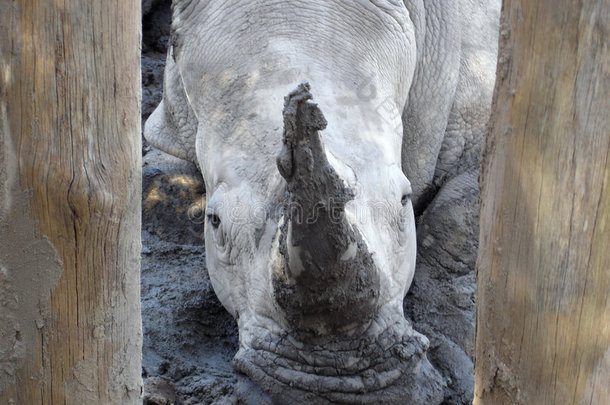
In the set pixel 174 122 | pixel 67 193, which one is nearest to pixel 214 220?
pixel 67 193

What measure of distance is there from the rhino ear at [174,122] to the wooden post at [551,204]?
2845 mm

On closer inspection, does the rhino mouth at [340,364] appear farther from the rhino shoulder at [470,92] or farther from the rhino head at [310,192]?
the rhino shoulder at [470,92]

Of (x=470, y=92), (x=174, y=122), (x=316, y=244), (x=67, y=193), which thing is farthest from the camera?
(x=174, y=122)

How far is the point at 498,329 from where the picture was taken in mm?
2395

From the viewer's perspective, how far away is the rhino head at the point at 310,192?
2.97 m

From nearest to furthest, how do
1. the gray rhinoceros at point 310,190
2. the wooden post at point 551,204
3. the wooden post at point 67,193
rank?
1. the wooden post at point 551,204
2. the wooden post at point 67,193
3. the gray rhinoceros at point 310,190

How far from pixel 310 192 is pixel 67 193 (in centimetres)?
74

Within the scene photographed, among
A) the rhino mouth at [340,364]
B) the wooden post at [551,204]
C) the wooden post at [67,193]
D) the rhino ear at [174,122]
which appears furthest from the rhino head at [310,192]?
the rhino ear at [174,122]

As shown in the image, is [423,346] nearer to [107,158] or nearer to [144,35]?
[107,158]

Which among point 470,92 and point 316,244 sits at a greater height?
point 470,92

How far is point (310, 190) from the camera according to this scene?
276cm

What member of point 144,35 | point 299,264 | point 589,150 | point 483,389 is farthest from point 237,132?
point 144,35

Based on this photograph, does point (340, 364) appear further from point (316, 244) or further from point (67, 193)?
point (67, 193)

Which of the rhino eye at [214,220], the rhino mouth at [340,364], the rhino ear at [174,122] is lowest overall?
the rhino mouth at [340,364]
